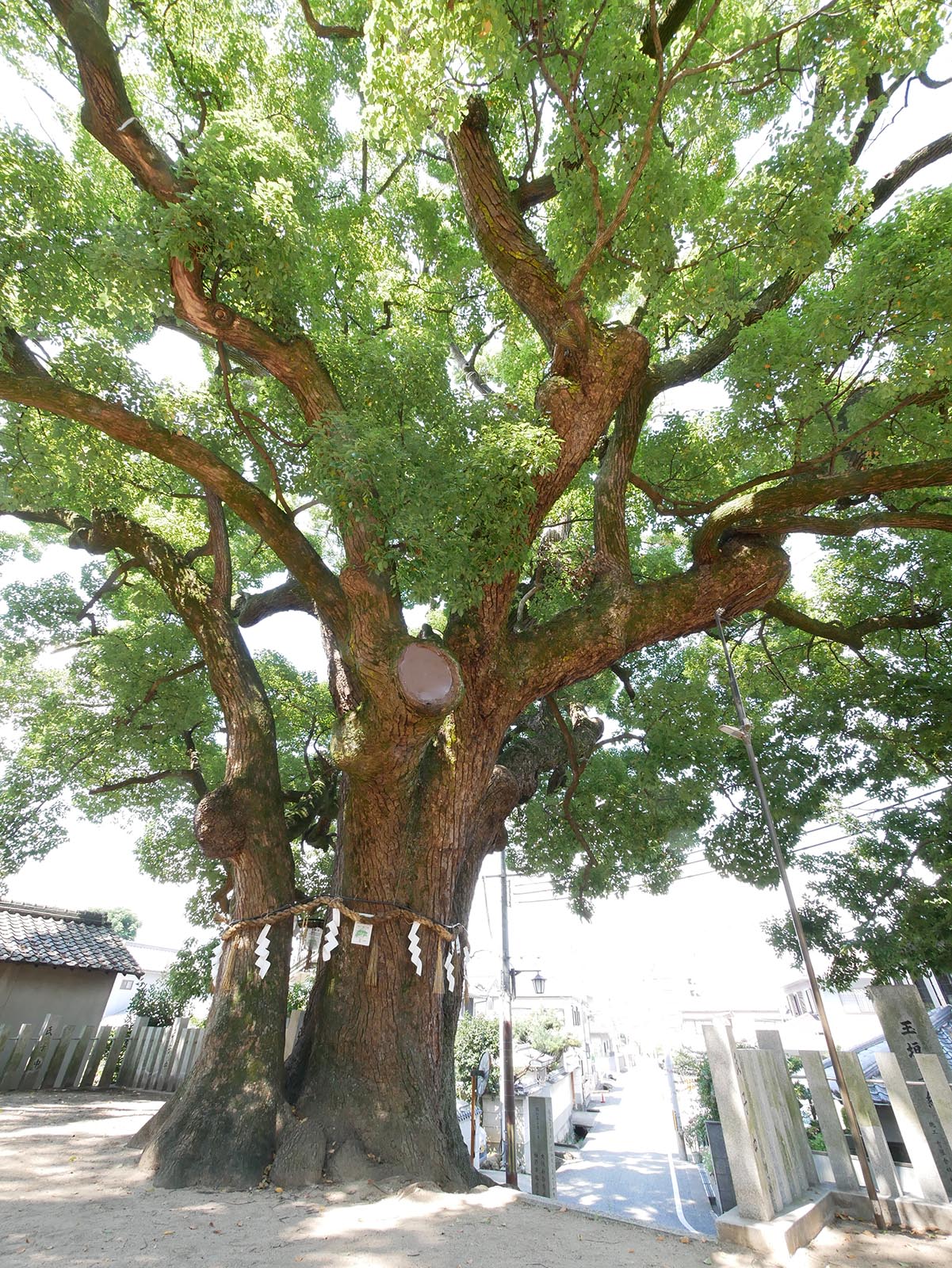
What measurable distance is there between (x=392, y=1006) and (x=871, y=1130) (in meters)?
2.89

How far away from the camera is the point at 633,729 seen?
28.2 ft

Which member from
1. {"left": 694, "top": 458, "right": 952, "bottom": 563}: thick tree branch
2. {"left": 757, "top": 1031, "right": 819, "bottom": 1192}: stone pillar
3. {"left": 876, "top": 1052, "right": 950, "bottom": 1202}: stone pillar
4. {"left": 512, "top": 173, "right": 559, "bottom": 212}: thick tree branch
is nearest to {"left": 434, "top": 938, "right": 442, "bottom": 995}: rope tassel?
{"left": 757, "top": 1031, "right": 819, "bottom": 1192}: stone pillar

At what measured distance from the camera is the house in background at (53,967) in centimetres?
1020

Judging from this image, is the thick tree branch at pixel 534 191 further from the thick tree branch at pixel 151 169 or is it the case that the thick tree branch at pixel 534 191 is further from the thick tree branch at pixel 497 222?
the thick tree branch at pixel 151 169

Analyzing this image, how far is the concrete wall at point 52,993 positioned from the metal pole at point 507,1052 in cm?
730

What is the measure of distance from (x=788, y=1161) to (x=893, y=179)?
7968 mm

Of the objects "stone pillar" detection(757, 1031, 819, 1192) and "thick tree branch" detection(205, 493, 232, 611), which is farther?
"thick tree branch" detection(205, 493, 232, 611)

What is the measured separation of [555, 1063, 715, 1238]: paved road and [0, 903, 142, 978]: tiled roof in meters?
8.35

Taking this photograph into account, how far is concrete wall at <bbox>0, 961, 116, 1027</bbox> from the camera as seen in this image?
1016 cm

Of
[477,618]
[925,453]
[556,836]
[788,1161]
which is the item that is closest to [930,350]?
[925,453]

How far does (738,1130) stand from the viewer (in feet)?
10.3

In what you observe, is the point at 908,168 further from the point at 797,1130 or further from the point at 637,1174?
the point at 637,1174

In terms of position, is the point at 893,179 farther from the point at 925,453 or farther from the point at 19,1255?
the point at 19,1255

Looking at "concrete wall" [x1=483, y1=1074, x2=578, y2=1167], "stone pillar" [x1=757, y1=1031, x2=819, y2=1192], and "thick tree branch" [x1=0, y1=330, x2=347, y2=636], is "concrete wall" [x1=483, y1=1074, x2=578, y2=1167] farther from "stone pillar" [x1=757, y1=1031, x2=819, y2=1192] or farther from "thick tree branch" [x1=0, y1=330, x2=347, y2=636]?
"thick tree branch" [x1=0, y1=330, x2=347, y2=636]
